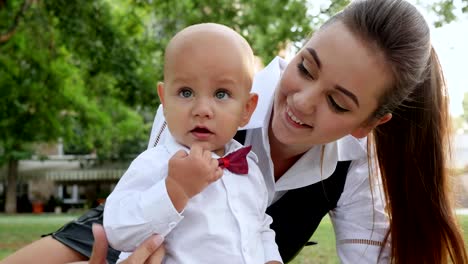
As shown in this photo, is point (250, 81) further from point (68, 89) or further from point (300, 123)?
point (68, 89)

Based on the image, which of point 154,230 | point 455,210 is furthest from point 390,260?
point 154,230

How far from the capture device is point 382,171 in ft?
9.87

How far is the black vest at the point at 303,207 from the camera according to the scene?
3.13 metres

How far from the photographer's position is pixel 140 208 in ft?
6.63

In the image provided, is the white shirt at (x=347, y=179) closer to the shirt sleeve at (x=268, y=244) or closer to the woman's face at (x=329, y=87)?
the woman's face at (x=329, y=87)

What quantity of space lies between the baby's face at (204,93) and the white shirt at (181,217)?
9 centimetres

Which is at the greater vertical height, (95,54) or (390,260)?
(95,54)

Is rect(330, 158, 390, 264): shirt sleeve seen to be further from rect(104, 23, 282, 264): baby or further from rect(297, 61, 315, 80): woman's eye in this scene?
rect(104, 23, 282, 264): baby

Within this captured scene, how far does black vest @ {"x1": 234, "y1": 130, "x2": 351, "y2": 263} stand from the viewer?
313 centimetres

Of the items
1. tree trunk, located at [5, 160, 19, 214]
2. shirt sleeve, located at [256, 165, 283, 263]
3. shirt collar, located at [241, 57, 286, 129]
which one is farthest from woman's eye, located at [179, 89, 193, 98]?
tree trunk, located at [5, 160, 19, 214]

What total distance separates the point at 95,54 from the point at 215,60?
36.6 ft

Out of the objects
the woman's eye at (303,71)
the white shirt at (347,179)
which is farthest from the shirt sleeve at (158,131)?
the woman's eye at (303,71)

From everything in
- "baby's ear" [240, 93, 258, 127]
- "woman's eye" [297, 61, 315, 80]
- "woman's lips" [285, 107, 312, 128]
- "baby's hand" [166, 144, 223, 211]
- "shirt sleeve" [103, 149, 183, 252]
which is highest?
"woman's eye" [297, 61, 315, 80]

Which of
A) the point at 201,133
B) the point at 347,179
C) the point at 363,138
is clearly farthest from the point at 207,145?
the point at 347,179
